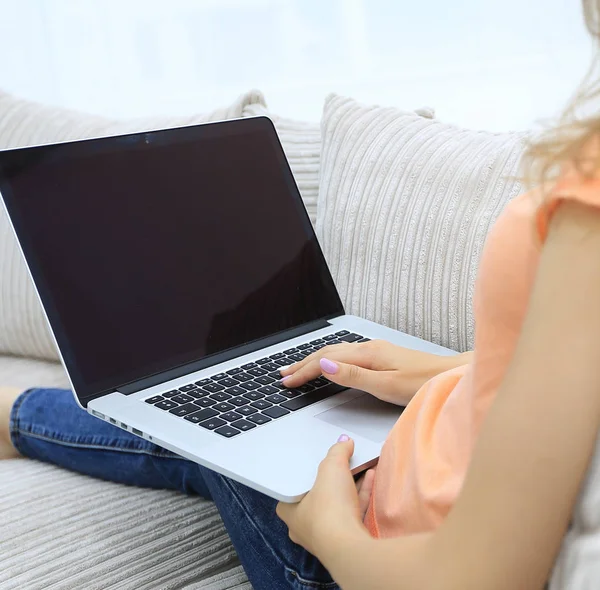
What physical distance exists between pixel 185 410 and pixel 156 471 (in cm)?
21

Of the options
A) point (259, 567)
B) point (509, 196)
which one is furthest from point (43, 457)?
point (509, 196)

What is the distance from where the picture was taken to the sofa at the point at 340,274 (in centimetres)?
90

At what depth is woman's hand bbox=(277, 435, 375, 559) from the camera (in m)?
0.58

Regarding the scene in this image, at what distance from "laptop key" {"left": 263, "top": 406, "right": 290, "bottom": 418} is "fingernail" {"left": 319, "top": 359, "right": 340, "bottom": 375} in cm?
6

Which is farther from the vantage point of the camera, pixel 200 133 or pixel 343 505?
pixel 200 133

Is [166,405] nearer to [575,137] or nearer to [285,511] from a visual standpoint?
[285,511]

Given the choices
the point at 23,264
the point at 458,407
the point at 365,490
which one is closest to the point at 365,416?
the point at 365,490

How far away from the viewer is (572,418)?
1.41 ft

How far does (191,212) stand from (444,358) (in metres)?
0.37

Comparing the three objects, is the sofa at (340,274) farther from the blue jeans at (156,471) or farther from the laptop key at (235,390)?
the laptop key at (235,390)

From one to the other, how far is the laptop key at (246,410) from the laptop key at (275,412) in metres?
0.01

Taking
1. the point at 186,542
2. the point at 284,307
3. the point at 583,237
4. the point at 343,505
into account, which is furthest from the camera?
the point at 284,307

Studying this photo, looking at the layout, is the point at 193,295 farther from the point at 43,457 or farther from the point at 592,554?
the point at 592,554

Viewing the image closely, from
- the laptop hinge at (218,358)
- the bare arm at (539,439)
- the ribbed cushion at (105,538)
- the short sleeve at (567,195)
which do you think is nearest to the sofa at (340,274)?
the ribbed cushion at (105,538)
